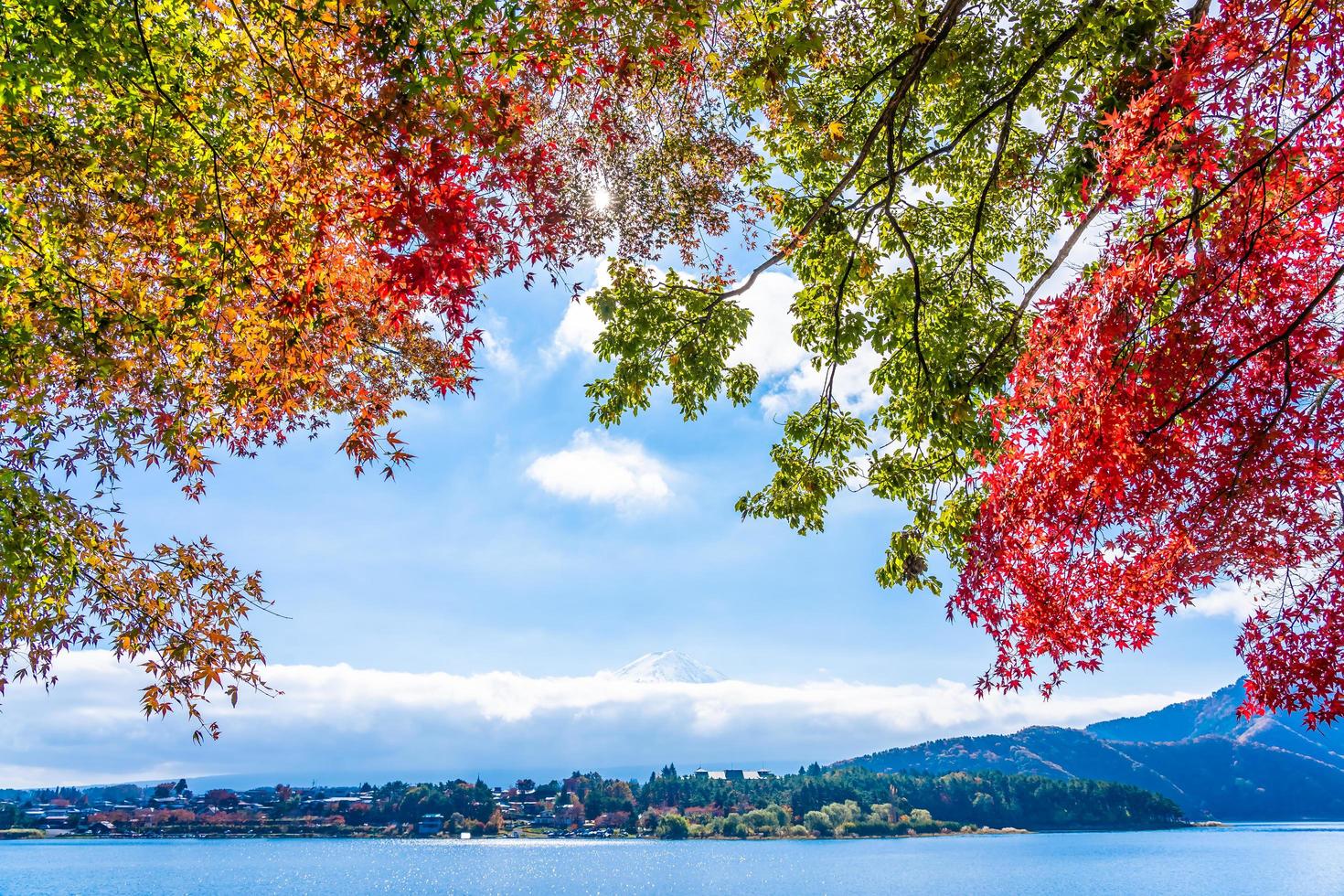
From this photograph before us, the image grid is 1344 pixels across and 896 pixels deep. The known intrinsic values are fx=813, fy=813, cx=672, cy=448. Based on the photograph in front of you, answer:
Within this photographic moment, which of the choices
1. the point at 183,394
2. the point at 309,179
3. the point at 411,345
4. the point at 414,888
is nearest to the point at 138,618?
the point at 183,394

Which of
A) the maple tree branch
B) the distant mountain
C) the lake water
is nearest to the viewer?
the maple tree branch

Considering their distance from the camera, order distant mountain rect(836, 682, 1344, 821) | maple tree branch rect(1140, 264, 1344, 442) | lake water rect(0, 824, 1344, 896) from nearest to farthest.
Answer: maple tree branch rect(1140, 264, 1344, 442)
lake water rect(0, 824, 1344, 896)
distant mountain rect(836, 682, 1344, 821)

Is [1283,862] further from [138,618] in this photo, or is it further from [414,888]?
[138,618]

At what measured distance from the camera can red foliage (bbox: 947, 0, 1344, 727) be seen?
429cm

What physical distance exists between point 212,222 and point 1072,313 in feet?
19.2

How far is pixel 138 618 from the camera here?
6.88m

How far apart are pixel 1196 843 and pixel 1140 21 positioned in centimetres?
19220

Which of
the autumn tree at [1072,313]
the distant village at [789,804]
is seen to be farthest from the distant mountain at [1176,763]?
the autumn tree at [1072,313]

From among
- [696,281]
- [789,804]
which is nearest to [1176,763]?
[789,804]

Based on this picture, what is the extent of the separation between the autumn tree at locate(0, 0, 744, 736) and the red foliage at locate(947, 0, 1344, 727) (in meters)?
2.87

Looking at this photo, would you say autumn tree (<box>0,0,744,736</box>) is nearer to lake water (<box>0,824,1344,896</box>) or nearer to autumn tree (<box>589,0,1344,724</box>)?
autumn tree (<box>589,0,1344,724</box>)

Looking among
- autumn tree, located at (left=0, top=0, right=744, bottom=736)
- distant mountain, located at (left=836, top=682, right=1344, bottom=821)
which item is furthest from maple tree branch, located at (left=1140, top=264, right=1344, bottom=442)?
distant mountain, located at (left=836, top=682, right=1344, bottom=821)

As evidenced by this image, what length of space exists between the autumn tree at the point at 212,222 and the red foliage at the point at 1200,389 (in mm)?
2868

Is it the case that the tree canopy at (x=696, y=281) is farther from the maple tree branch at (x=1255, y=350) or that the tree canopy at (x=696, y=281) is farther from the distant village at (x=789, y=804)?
the distant village at (x=789, y=804)
